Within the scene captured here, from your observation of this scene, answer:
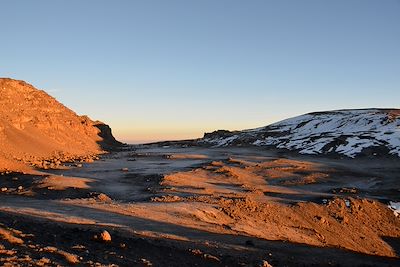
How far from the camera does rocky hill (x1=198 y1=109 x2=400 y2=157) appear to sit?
1608 inches

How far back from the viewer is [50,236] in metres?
8.49

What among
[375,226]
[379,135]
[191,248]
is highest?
[379,135]

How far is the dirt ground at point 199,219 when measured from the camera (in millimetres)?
8359

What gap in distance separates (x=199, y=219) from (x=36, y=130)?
98.5ft

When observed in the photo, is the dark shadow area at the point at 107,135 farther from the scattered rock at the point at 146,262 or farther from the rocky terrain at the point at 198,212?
the scattered rock at the point at 146,262

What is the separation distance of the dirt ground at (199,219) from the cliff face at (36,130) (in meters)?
6.04

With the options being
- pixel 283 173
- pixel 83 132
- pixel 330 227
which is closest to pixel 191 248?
pixel 330 227

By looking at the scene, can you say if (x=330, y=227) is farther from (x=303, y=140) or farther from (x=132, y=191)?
(x=303, y=140)

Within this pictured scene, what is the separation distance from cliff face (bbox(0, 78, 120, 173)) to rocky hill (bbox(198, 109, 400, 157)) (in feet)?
64.4

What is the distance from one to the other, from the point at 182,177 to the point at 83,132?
33543 millimetres

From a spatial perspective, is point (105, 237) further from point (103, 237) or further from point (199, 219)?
point (199, 219)

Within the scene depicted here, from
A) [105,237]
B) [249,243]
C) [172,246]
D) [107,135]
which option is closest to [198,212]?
[249,243]

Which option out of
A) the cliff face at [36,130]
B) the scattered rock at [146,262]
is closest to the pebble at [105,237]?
the scattered rock at [146,262]

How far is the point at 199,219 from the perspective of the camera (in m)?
13.6
